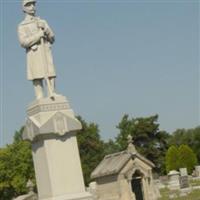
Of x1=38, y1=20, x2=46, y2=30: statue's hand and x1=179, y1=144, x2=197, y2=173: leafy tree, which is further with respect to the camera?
x1=179, y1=144, x2=197, y2=173: leafy tree

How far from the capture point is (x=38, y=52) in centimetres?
1582

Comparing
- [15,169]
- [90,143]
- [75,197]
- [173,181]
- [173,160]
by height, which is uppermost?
[90,143]

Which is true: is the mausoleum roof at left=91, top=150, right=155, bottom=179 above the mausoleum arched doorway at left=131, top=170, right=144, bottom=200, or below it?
above

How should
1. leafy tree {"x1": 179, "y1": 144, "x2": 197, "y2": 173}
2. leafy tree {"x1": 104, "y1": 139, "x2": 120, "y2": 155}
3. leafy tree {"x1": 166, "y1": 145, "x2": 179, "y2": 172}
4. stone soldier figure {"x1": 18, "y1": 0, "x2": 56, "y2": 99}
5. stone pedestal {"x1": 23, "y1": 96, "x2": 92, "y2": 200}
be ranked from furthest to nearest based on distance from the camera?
1. leafy tree {"x1": 104, "y1": 139, "x2": 120, "y2": 155}
2. leafy tree {"x1": 179, "y1": 144, "x2": 197, "y2": 173}
3. leafy tree {"x1": 166, "y1": 145, "x2": 179, "y2": 172}
4. stone soldier figure {"x1": 18, "y1": 0, "x2": 56, "y2": 99}
5. stone pedestal {"x1": 23, "y1": 96, "x2": 92, "y2": 200}

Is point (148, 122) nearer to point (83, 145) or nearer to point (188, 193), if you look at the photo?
point (83, 145)

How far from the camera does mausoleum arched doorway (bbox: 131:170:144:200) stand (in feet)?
152

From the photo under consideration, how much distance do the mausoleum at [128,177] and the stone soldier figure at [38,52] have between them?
2913 centimetres

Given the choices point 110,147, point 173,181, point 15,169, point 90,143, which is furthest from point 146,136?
point 173,181

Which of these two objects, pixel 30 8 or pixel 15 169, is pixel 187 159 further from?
pixel 30 8

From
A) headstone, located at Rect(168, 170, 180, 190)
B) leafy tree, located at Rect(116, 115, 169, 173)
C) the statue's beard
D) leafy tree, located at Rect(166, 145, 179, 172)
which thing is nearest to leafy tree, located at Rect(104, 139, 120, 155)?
leafy tree, located at Rect(116, 115, 169, 173)

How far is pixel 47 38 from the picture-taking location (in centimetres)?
1596

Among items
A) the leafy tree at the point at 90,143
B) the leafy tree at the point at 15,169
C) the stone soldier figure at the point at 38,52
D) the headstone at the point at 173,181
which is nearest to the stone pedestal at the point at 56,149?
the stone soldier figure at the point at 38,52

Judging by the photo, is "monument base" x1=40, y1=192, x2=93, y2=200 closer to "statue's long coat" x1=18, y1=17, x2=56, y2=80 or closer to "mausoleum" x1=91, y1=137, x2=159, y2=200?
"statue's long coat" x1=18, y1=17, x2=56, y2=80

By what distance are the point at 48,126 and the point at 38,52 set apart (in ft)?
6.34
